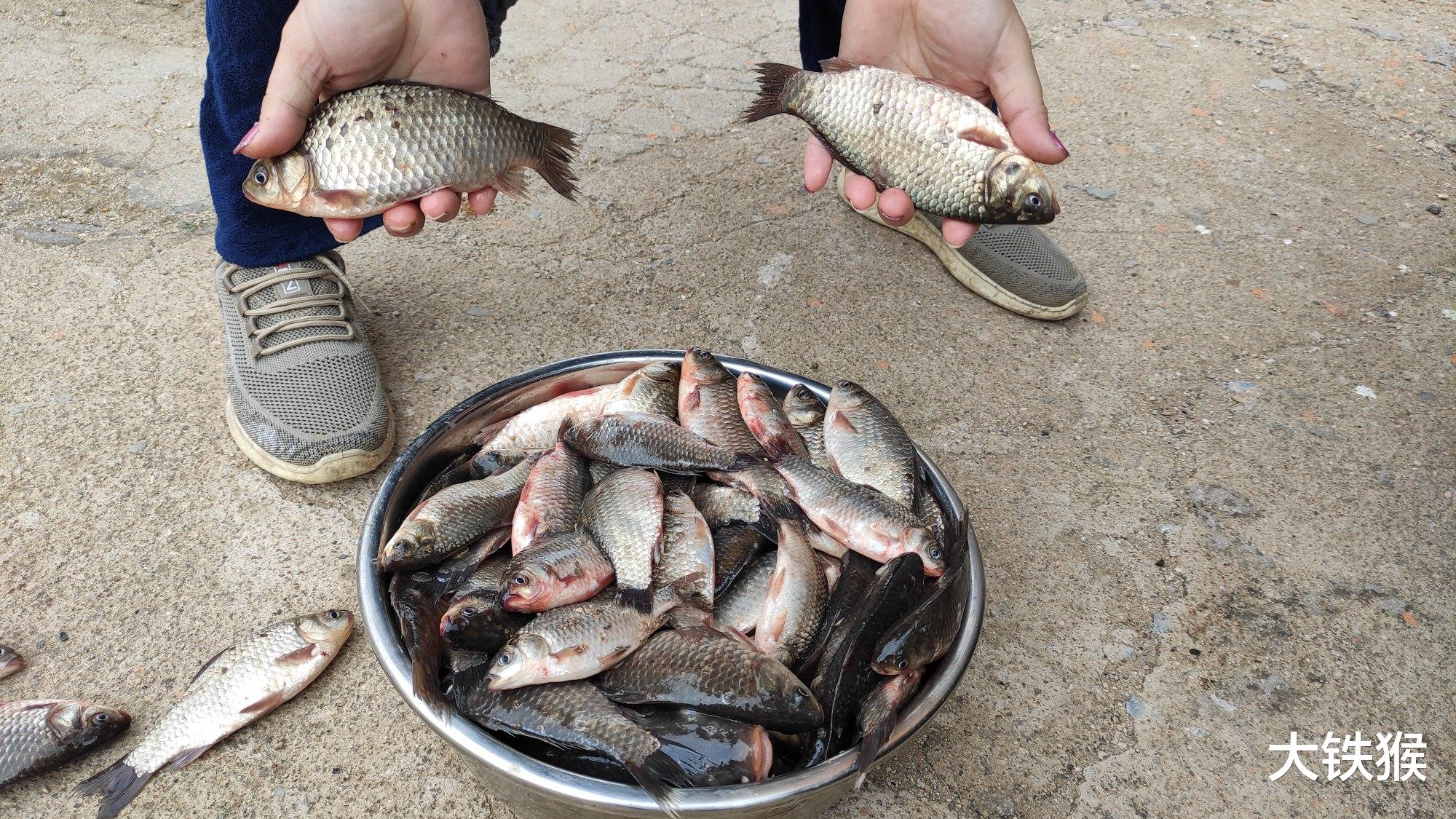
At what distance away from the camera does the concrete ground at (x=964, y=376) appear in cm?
193

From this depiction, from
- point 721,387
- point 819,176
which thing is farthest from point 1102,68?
point 721,387

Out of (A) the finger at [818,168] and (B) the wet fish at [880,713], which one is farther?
(A) the finger at [818,168]

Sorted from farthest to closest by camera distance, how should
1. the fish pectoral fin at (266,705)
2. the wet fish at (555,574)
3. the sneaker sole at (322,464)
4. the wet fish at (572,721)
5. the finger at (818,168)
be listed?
the sneaker sole at (322,464) → the finger at (818,168) → the fish pectoral fin at (266,705) → the wet fish at (555,574) → the wet fish at (572,721)

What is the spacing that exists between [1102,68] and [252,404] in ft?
12.4

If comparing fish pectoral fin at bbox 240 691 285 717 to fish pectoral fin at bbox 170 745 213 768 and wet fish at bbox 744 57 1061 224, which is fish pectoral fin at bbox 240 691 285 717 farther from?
wet fish at bbox 744 57 1061 224

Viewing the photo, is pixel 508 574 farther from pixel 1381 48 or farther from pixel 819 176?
pixel 1381 48

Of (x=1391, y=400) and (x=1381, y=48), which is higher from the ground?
(x=1381, y=48)

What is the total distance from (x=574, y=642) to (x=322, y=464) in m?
1.10

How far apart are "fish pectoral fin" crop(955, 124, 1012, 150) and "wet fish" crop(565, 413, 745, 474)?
0.83 metres

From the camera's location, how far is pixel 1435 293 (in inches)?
123

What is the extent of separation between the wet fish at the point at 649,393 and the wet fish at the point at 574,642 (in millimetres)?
540

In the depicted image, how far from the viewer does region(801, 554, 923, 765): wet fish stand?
154 centimetres

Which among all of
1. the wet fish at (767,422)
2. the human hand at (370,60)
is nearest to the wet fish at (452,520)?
the wet fish at (767,422)

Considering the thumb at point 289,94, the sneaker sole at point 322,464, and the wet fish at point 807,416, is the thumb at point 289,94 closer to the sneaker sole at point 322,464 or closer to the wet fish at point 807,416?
the sneaker sole at point 322,464
